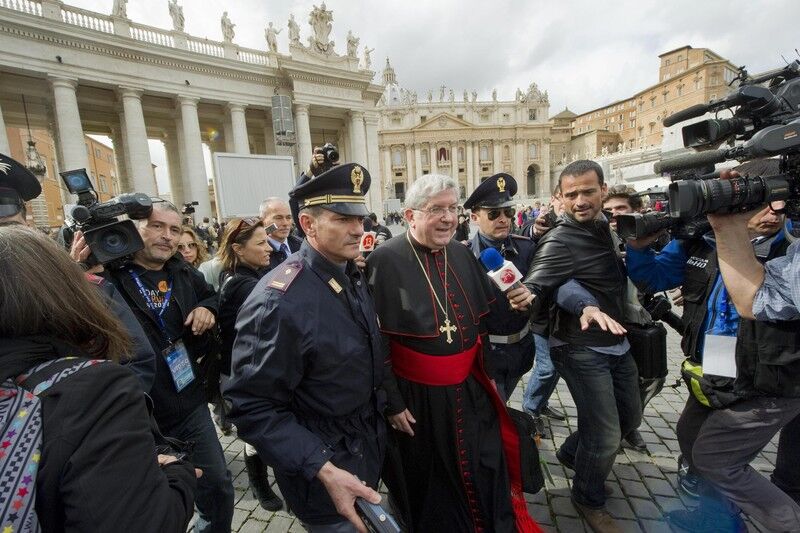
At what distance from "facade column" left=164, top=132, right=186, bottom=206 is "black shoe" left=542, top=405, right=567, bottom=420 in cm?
2641

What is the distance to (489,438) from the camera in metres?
2.24

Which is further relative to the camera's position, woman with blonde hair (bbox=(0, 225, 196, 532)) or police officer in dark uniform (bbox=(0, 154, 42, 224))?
police officer in dark uniform (bbox=(0, 154, 42, 224))

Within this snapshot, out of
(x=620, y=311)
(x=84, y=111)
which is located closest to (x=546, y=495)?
(x=620, y=311)

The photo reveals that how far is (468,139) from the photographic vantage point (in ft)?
226

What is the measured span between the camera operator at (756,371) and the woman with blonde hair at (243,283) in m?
2.83

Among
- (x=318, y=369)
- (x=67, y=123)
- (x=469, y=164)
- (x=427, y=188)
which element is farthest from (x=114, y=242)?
(x=469, y=164)

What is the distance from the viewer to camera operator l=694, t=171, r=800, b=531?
1561mm

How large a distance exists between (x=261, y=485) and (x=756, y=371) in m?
3.21

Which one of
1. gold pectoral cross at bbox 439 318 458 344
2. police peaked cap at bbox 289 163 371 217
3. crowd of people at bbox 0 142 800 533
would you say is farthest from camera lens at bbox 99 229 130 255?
gold pectoral cross at bbox 439 318 458 344

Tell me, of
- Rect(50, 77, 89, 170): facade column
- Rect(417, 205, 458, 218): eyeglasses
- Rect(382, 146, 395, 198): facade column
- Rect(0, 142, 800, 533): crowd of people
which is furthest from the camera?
Rect(382, 146, 395, 198): facade column

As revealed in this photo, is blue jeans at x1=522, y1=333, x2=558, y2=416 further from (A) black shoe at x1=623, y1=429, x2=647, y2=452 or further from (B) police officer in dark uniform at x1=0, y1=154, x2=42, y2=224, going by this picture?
(B) police officer in dark uniform at x1=0, y1=154, x2=42, y2=224

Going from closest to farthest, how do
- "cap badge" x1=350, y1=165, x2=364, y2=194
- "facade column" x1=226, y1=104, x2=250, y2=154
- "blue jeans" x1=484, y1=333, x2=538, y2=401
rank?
"cap badge" x1=350, y1=165, x2=364, y2=194 < "blue jeans" x1=484, y1=333, x2=538, y2=401 < "facade column" x1=226, y1=104, x2=250, y2=154

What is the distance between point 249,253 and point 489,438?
2284 millimetres

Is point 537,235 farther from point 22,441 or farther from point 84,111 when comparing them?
point 84,111
